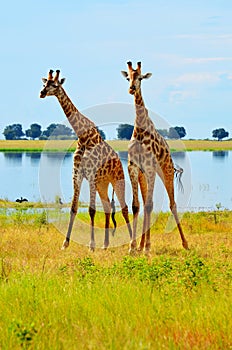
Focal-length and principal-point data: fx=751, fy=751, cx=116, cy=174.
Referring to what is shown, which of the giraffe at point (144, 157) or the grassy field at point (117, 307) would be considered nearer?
the grassy field at point (117, 307)

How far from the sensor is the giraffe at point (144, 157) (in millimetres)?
10945

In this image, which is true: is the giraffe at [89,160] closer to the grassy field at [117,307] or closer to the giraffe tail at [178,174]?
the giraffe tail at [178,174]

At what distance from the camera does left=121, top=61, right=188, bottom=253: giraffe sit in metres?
10.9

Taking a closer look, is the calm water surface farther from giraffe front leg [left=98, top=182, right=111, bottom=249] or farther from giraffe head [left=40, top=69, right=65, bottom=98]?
giraffe head [left=40, top=69, right=65, bottom=98]

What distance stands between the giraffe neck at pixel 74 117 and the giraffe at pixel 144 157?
907 mm

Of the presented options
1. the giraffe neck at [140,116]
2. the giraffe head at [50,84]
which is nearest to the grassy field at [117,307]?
the giraffe neck at [140,116]

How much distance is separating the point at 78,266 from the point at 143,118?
3.01 metres

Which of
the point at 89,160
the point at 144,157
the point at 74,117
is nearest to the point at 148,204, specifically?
the point at 144,157

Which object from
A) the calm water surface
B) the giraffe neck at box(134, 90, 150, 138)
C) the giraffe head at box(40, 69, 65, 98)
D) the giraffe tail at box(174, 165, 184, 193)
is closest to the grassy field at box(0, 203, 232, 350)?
the giraffe neck at box(134, 90, 150, 138)

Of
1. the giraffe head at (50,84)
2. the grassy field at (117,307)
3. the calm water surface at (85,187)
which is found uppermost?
the giraffe head at (50,84)

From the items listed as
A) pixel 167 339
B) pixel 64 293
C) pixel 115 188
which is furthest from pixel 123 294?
pixel 115 188

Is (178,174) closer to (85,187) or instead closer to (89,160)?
(89,160)

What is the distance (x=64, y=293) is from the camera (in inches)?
270

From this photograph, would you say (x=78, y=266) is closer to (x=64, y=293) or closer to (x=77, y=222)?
(x=64, y=293)
